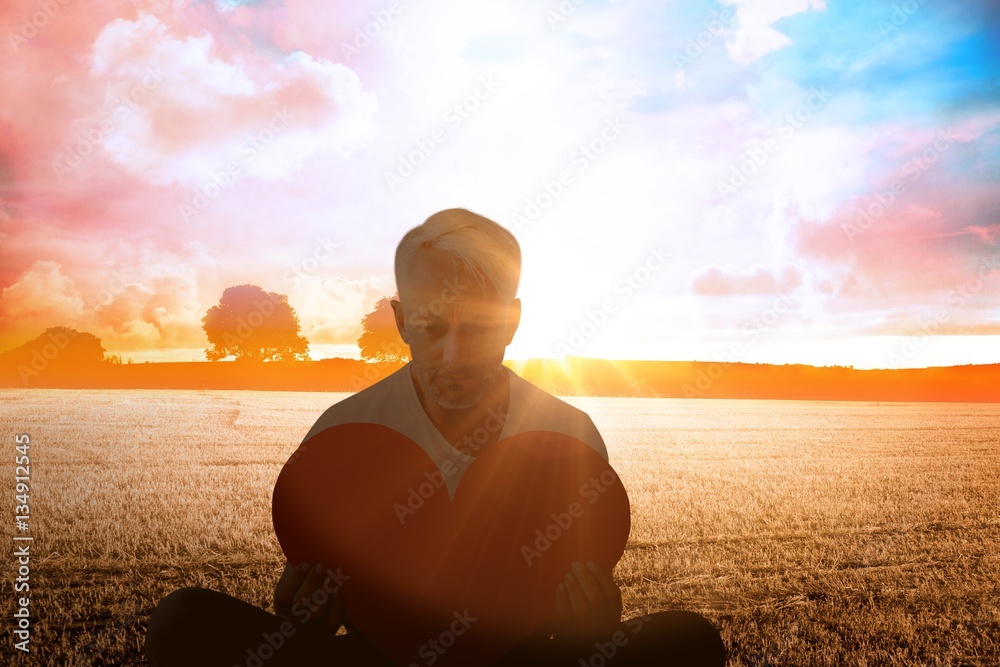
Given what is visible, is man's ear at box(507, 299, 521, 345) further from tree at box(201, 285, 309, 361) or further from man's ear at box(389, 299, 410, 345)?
tree at box(201, 285, 309, 361)

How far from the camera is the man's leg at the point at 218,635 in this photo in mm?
2295

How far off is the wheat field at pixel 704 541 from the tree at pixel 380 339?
31.4 meters

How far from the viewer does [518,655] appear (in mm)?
2441

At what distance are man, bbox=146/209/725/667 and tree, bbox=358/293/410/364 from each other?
46.4m

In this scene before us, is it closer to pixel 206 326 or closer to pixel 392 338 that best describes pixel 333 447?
pixel 392 338

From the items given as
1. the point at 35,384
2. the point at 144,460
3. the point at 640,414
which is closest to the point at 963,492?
the point at 144,460

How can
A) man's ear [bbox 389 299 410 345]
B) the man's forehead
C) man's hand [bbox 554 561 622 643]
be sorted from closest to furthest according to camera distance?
man's hand [bbox 554 561 622 643] < the man's forehead < man's ear [bbox 389 299 410 345]

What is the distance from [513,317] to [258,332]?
59.7 metres

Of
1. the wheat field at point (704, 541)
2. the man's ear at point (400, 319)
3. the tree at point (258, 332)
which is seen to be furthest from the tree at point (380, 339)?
the man's ear at point (400, 319)

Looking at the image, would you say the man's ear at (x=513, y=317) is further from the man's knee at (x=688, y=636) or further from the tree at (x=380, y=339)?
the tree at (x=380, y=339)

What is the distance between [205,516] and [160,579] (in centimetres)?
268

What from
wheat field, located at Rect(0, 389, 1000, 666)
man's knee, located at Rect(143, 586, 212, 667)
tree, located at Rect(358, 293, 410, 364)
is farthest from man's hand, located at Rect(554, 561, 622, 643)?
tree, located at Rect(358, 293, 410, 364)

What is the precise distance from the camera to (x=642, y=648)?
8.07 ft

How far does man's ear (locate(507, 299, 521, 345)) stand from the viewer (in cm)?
290
